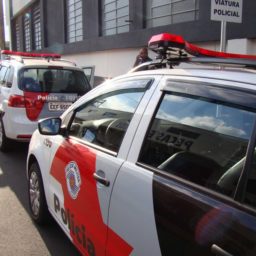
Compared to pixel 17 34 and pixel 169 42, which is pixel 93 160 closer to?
pixel 169 42

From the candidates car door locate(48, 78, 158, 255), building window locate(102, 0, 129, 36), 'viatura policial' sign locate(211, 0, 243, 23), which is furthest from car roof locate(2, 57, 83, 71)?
building window locate(102, 0, 129, 36)

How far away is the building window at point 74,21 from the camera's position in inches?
658

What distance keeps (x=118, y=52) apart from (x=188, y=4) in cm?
387

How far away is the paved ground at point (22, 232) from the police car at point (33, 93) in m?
1.48

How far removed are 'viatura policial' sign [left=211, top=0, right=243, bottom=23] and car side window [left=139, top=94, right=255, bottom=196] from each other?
3496mm

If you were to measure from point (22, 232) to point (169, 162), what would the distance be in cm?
236

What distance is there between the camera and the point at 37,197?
4.25 m

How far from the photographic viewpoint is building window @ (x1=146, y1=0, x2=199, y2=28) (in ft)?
32.1

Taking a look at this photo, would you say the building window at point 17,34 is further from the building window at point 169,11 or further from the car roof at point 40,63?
the car roof at point 40,63

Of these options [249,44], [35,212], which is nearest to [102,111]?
[35,212]

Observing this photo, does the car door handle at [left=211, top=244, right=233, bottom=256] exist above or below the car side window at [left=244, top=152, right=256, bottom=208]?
below

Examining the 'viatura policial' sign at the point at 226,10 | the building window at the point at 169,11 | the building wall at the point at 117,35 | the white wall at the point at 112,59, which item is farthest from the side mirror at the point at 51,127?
the building window at the point at 169,11

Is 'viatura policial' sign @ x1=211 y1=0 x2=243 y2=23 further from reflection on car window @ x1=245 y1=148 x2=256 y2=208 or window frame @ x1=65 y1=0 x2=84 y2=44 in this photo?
window frame @ x1=65 y1=0 x2=84 y2=44

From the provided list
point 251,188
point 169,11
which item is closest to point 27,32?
point 169,11
